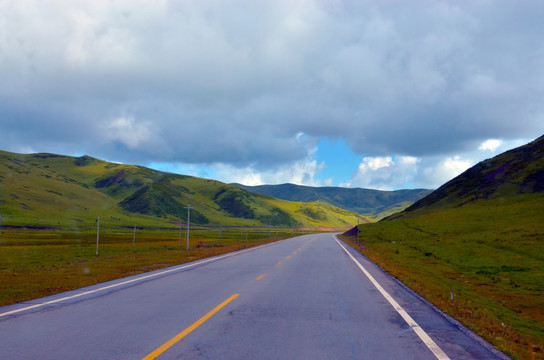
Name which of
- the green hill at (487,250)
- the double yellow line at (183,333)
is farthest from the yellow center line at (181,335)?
the green hill at (487,250)

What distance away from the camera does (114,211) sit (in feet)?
649

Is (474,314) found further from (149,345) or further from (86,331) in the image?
(86,331)

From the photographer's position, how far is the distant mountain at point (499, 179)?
3351 inches

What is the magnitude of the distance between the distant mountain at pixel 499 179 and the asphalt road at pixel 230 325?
83.1 metres

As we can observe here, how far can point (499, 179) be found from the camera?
9656 centimetres

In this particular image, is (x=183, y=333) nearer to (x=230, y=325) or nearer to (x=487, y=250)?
(x=230, y=325)

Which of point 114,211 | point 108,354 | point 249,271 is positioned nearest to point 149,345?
point 108,354

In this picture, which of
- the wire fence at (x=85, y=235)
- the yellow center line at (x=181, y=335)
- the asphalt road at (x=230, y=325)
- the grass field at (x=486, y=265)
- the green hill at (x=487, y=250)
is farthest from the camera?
the wire fence at (x=85, y=235)

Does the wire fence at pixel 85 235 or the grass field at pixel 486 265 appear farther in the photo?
the wire fence at pixel 85 235

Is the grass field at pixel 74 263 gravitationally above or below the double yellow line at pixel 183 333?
below

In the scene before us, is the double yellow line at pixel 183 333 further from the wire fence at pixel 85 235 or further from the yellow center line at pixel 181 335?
the wire fence at pixel 85 235

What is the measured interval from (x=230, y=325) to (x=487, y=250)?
4150 centimetres

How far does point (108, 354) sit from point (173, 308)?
3708 millimetres

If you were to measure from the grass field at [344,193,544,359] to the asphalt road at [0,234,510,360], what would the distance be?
1072 millimetres
